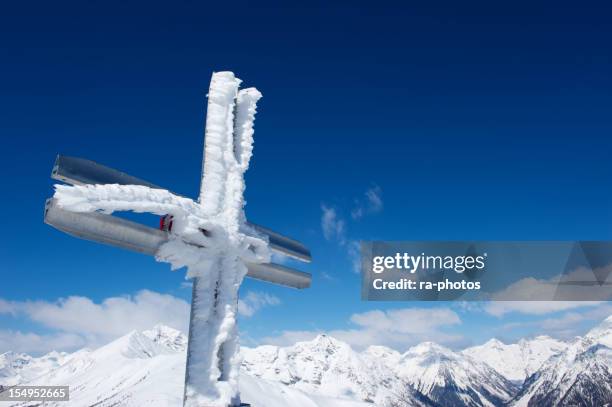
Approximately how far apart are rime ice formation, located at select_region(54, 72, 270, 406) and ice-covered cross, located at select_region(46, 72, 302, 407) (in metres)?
0.02

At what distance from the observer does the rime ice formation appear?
28.0 ft

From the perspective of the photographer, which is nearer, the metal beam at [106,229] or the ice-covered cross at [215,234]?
the metal beam at [106,229]

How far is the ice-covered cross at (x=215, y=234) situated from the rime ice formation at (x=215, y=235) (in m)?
0.02

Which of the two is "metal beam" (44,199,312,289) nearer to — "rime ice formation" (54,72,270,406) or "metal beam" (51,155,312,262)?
"rime ice formation" (54,72,270,406)

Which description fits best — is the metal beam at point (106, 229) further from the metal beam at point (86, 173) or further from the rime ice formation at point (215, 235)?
the metal beam at point (86, 173)

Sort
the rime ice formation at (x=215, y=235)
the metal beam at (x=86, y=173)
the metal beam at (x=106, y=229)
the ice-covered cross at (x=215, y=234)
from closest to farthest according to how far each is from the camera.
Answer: the metal beam at (x=106, y=229), the metal beam at (x=86, y=173), the ice-covered cross at (x=215, y=234), the rime ice formation at (x=215, y=235)

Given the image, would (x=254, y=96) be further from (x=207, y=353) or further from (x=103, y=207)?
(x=207, y=353)

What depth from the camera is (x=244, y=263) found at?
10.3 m

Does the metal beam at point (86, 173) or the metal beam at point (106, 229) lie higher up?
the metal beam at point (86, 173)

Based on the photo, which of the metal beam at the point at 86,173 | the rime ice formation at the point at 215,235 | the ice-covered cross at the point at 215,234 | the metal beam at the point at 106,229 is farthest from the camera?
the rime ice formation at the point at 215,235

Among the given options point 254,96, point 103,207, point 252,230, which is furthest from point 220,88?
point 103,207

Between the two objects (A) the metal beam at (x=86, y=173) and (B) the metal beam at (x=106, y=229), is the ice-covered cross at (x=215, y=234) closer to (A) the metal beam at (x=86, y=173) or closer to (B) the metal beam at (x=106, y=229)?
(B) the metal beam at (x=106, y=229)

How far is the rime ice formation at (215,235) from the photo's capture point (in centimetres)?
855

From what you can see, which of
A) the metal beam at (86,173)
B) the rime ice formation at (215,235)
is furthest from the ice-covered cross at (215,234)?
the metal beam at (86,173)
